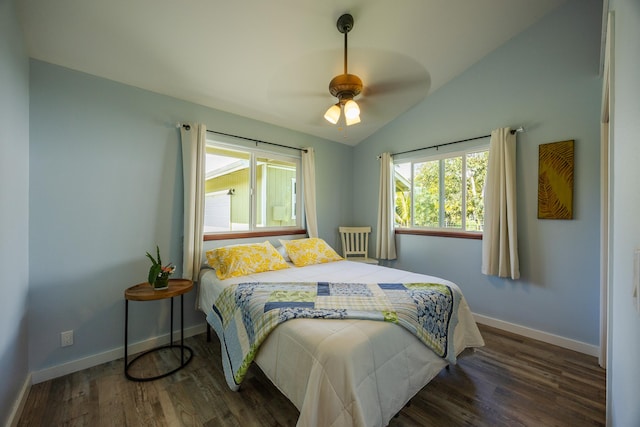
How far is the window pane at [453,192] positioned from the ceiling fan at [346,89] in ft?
6.05

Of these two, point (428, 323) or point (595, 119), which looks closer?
point (428, 323)

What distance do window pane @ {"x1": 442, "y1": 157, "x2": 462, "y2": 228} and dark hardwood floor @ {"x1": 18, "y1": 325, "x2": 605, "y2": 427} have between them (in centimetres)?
152

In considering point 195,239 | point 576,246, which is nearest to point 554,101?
point 576,246

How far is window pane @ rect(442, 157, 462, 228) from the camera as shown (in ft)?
10.2

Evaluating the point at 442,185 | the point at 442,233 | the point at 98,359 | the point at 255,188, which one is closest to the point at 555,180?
the point at 442,185

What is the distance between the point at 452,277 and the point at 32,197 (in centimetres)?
403

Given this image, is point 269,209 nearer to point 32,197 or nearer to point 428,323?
point 32,197

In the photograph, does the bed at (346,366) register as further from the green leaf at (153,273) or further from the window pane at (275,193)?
the window pane at (275,193)

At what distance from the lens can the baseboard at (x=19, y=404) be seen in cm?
146

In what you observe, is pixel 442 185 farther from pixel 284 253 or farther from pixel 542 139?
pixel 284 253

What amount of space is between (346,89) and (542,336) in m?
2.99

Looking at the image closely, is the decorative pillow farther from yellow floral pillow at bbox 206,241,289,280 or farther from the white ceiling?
the white ceiling

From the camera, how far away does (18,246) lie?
1619 millimetres

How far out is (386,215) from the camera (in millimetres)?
3580
